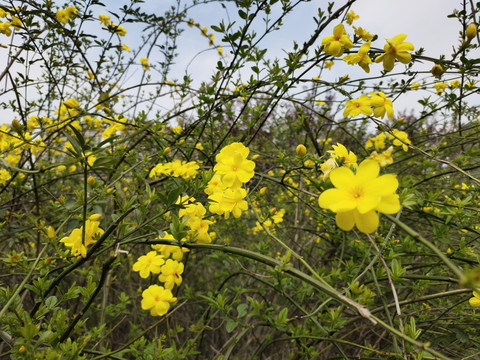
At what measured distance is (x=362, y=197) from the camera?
714 millimetres

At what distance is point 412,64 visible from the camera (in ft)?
6.14

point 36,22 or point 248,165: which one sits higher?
point 36,22

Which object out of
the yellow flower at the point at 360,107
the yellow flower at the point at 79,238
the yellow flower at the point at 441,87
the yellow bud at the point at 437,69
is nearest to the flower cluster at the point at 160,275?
the yellow flower at the point at 79,238

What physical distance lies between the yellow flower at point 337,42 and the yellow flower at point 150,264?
1.15 meters

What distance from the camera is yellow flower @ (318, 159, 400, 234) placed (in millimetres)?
685

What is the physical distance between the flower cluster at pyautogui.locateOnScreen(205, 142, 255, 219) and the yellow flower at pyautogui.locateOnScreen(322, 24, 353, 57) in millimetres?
561

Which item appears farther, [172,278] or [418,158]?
[418,158]

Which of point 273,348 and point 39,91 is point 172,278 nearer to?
point 273,348

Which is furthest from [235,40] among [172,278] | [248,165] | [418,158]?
[418,158]

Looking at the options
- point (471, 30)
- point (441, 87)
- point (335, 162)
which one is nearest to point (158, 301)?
point (335, 162)

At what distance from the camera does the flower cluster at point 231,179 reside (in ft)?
3.58

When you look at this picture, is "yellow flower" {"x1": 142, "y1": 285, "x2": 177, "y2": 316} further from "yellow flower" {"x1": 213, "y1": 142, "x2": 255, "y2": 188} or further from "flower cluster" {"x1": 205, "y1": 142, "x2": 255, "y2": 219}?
"yellow flower" {"x1": 213, "y1": 142, "x2": 255, "y2": 188}

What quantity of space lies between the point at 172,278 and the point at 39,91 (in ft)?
9.51

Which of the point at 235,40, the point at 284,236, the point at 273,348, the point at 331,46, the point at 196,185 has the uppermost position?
the point at 235,40
